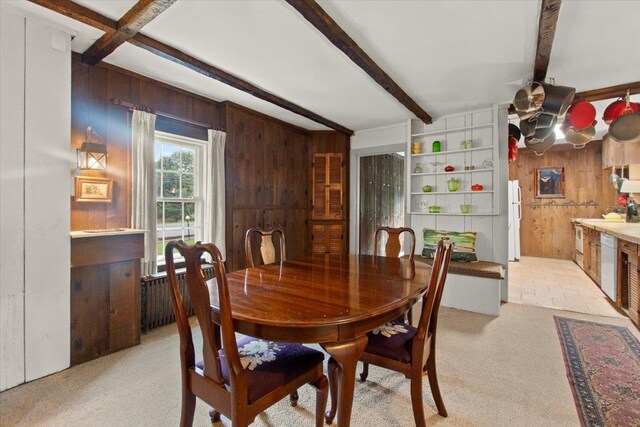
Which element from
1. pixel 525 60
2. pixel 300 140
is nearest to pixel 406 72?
pixel 525 60

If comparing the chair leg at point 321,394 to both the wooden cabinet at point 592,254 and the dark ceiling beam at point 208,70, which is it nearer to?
the dark ceiling beam at point 208,70

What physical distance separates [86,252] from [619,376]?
13.1 ft

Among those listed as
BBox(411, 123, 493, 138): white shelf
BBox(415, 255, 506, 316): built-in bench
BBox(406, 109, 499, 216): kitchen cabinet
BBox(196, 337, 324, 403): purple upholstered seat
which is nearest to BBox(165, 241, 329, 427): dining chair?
BBox(196, 337, 324, 403): purple upholstered seat

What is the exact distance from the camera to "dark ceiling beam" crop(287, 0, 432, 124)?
6.26ft

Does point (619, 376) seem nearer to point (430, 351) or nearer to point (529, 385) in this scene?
point (529, 385)

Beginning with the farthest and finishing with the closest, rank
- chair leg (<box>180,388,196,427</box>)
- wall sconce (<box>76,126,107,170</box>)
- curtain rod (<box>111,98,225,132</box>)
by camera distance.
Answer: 1. curtain rod (<box>111,98,225,132</box>)
2. wall sconce (<box>76,126,107,170</box>)
3. chair leg (<box>180,388,196,427</box>)

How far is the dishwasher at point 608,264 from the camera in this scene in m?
3.69

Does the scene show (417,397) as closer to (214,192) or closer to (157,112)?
(214,192)

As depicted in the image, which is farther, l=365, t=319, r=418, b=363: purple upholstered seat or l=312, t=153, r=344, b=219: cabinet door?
l=312, t=153, r=344, b=219: cabinet door

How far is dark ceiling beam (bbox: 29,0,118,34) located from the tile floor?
195 inches

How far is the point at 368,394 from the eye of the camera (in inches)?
75.9

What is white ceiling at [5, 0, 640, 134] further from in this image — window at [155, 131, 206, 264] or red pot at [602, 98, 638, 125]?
window at [155, 131, 206, 264]

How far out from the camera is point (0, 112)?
1.93 metres

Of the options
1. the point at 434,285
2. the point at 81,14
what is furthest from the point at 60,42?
the point at 434,285
